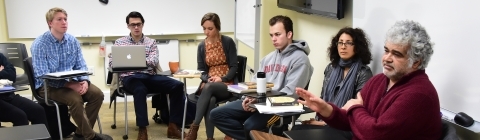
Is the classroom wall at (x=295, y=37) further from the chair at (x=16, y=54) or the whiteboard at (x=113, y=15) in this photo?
the chair at (x=16, y=54)

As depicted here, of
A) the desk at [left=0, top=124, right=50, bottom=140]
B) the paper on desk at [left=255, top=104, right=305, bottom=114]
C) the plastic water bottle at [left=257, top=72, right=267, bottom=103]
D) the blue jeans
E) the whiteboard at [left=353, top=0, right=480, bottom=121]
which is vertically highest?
the whiteboard at [left=353, top=0, right=480, bottom=121]

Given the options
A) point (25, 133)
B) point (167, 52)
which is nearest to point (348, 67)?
point (25, 133)

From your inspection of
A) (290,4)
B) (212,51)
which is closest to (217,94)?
(212,51)

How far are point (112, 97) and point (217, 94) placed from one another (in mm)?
1085

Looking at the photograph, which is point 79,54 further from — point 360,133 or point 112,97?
point 360,133

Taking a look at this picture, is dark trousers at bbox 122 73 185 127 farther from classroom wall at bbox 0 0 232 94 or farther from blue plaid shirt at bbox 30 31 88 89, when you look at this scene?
classroom wall at bbox 0 0 232 94

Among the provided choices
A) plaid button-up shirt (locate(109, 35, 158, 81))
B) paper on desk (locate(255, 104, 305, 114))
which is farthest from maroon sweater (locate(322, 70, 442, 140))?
plaid button-up shirt (locate(109, 35, 158, 81))

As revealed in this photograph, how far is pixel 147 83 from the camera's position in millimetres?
3754

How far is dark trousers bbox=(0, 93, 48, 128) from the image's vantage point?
3.07 m

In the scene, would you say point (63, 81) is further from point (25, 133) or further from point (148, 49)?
point (25, 133)

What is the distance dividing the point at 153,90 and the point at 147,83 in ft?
0.26

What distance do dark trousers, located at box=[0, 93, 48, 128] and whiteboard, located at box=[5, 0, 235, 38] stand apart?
182cm

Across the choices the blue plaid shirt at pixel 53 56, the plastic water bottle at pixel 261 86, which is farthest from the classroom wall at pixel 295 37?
the blue plaid shirt at pixel 53 56

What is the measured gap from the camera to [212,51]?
3.67 m
